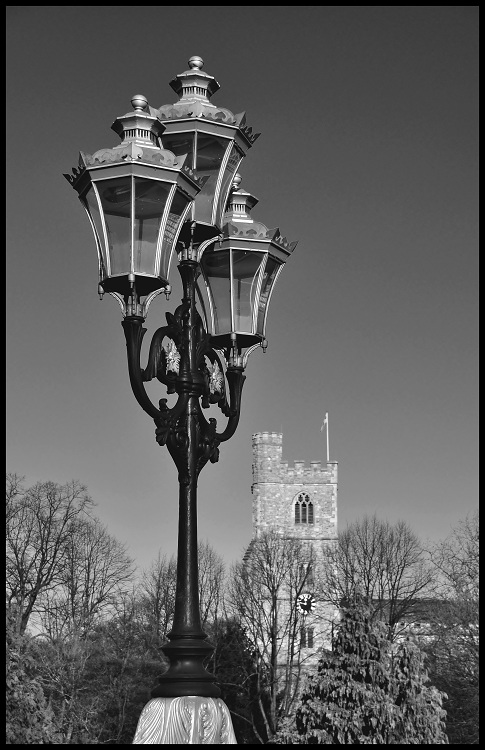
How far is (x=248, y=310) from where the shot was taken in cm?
783

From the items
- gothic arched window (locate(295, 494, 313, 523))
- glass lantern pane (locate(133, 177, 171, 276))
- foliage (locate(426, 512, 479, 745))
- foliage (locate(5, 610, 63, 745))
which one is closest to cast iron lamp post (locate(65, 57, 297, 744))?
glass lantern pane (locate(133, 177, 171, 276))

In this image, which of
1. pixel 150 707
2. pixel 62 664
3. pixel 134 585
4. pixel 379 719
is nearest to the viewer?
pixel 150 707

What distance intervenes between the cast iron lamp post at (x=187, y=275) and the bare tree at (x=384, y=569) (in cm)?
Answer: 4724

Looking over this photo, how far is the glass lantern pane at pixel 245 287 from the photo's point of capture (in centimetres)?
775

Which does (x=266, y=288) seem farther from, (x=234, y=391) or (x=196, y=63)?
(x=196, y=63)

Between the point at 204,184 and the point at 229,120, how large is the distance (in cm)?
Answer: 46

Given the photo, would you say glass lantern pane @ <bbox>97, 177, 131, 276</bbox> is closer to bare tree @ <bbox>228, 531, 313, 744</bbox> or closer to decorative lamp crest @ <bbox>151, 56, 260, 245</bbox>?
decorative lamp crest @ <bbox>151, 56, 260, 245</bbox>

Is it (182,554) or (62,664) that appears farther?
(62,664)

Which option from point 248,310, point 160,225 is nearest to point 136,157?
point 160,225

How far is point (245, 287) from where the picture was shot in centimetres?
782

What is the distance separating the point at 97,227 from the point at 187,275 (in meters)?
0.80

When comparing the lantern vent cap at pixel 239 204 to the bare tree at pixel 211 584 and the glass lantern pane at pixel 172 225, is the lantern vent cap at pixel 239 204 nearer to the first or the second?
the glass lantern pane at pixel 172 225

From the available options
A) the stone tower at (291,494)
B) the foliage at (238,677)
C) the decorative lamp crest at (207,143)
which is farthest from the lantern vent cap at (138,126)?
the stone tower at (291,494)
